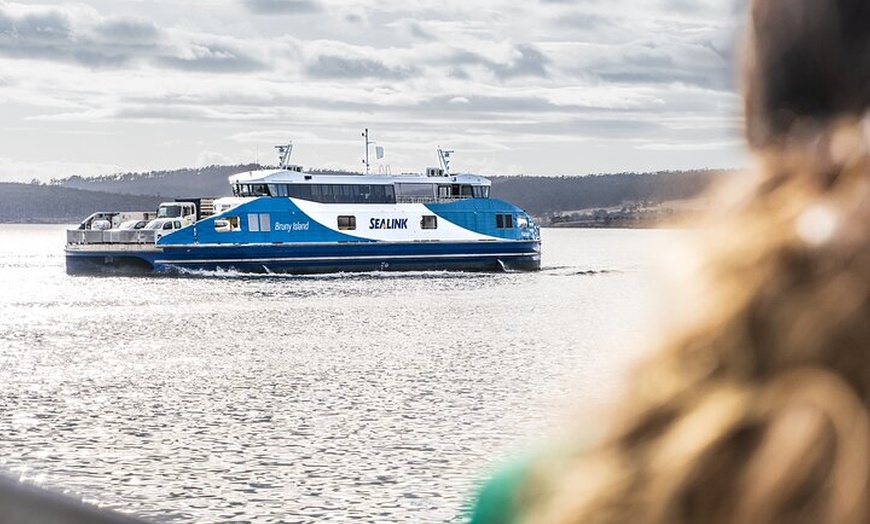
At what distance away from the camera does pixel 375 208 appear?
3625 cm

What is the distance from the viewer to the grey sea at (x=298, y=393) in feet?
29.3

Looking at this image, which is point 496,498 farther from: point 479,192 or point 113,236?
point 479,192

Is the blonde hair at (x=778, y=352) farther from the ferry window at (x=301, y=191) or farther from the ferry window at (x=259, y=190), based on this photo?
the ferry window at (x=259, y=190)

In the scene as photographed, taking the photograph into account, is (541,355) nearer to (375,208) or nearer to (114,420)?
(114,420)

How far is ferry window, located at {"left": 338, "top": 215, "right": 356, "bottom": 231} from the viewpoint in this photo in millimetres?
35531

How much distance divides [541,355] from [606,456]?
20.4 metres

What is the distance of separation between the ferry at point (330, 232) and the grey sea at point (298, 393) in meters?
3.32

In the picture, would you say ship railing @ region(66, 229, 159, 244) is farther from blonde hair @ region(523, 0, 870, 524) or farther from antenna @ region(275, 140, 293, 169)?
blonde hair @ region(523, 0, 870, 524)

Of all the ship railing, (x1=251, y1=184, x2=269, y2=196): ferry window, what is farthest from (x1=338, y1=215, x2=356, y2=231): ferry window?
the ship railing

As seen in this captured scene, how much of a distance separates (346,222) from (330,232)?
659 mm

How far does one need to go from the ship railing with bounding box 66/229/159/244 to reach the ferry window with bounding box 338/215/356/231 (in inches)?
215

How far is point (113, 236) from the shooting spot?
37.1 m

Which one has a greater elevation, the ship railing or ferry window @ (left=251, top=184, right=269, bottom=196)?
ferry window @ (left=251, top=184, right=269, bottom=196)

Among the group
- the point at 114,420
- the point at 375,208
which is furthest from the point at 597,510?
the point at 375,208
